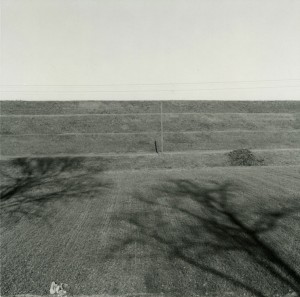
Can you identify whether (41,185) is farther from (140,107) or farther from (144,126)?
(140,107)

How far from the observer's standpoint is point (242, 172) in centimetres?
1387

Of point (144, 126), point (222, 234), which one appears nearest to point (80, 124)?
point (144, 126)

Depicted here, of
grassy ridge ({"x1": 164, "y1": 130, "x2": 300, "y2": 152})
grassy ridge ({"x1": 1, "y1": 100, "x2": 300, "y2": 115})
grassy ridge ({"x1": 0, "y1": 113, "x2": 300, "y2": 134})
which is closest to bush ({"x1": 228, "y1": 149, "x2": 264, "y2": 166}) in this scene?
grassy ridge ({"x1": 164, "y1": 130, "x2": 300, "y2": 152})

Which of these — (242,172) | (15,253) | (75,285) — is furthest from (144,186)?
(75,285)

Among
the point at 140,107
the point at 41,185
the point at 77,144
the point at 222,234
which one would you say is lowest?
the point at 41,185

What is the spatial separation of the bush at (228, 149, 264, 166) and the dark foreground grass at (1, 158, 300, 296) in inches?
72.1

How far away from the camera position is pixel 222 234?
7812 mm

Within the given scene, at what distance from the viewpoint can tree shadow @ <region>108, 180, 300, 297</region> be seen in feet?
20.1

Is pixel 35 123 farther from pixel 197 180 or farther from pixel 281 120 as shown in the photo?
pixel 281 120

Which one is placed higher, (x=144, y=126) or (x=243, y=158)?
(x=144, y=126)

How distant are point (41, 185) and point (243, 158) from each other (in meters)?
8.48

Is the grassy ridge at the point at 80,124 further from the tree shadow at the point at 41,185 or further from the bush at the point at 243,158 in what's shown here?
the bush at the point at 243,158

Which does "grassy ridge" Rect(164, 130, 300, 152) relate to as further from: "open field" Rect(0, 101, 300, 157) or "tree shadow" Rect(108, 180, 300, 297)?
"tree shadow" Rect(108, 180, 300, 297)

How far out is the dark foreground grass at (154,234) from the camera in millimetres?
6074
